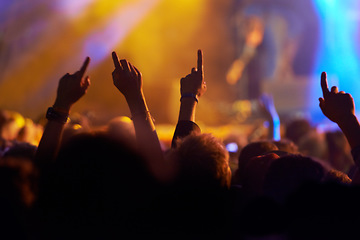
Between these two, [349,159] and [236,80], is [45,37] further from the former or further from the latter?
[349,159]

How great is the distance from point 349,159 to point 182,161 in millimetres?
2788

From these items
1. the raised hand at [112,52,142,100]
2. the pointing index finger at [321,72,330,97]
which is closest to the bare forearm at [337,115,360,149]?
the pointing index finger at [321,72,330,97]

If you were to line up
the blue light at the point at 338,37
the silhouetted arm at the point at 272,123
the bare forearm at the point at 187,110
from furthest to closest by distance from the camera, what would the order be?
the blue light at the point at 338,37 < the silhouetted arm at the point at 272,123 < the bare forearm at the point at 187,110

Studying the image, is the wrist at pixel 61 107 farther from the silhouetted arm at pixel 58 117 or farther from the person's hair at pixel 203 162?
the person's hair at pixel 203 162

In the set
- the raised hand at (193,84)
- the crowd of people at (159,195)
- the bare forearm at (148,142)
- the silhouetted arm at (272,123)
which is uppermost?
the silhouetted arm at (272,123)

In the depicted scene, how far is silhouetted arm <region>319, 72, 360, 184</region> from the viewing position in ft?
5.32

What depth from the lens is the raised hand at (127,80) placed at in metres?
1.64

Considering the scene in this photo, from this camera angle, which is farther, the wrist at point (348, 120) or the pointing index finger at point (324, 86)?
the pointing index finger at point (324, 86)

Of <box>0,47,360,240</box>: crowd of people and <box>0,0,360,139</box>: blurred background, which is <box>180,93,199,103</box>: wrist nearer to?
<box>0,47,360,240</box>: crowd of people

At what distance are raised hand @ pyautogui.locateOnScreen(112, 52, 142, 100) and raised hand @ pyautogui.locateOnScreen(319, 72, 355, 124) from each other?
813mm

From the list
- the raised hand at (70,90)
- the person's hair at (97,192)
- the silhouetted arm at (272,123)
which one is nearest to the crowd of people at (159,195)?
the person's hair at (97,192)

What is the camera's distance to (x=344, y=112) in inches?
66.2

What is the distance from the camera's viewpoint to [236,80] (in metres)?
12.0

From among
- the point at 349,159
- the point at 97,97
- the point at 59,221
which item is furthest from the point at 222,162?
the point at 97,97
